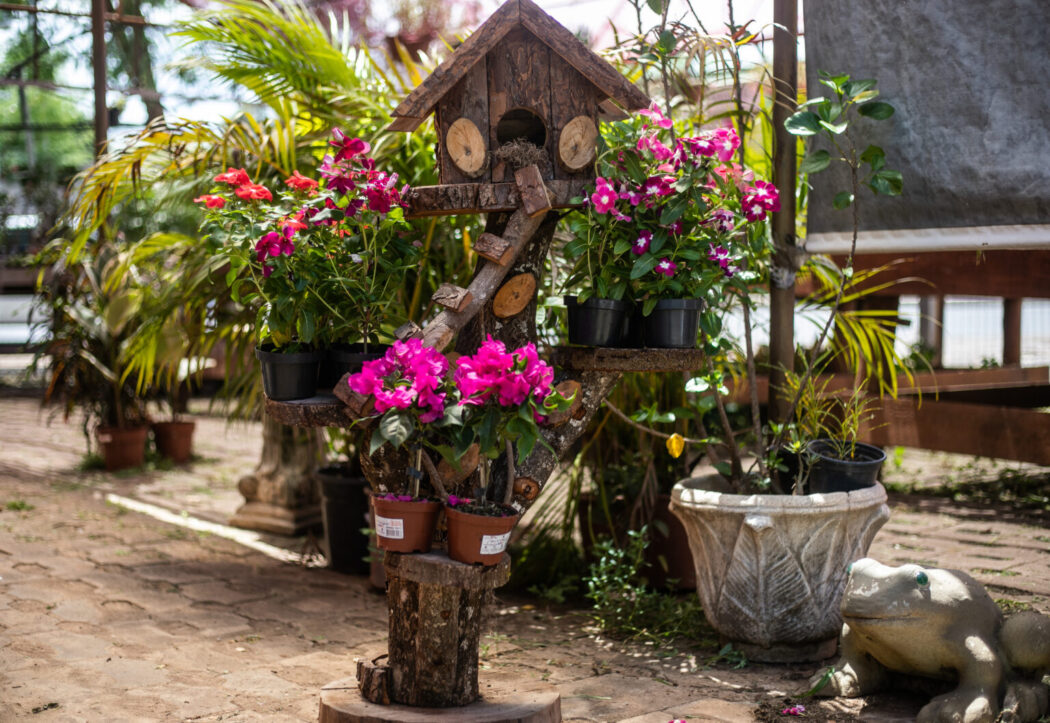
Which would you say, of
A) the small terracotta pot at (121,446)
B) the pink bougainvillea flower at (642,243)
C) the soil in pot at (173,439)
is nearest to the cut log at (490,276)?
the pink bougainvillea flower at (642,243)

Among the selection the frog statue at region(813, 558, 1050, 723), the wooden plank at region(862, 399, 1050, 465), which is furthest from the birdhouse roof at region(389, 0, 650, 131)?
the wooden plank at region(862, 399, 1050, 465)

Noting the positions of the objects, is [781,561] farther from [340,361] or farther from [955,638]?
[340,361]

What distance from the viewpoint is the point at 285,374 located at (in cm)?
264

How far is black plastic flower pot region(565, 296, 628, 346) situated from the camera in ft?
9.27

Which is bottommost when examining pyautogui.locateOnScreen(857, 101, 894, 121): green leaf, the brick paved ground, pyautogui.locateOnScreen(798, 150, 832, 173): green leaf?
the brick paved ground

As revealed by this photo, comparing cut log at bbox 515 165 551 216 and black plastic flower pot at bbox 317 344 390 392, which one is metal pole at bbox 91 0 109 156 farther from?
cut log at bbox 515 165 551 216

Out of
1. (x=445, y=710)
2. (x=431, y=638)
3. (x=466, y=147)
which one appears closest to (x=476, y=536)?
(x=431, y=638)

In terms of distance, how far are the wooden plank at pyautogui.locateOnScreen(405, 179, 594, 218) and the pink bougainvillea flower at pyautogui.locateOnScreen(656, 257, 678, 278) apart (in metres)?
0.29

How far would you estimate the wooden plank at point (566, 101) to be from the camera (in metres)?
2.90

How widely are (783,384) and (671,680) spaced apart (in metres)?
1.21

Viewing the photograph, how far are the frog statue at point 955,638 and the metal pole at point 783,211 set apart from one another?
105 centimetres

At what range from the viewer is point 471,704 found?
2.63 m

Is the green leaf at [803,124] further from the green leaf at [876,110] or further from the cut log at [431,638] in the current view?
the cut log at [431,638]

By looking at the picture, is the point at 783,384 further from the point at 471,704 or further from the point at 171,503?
the point at 171,503
